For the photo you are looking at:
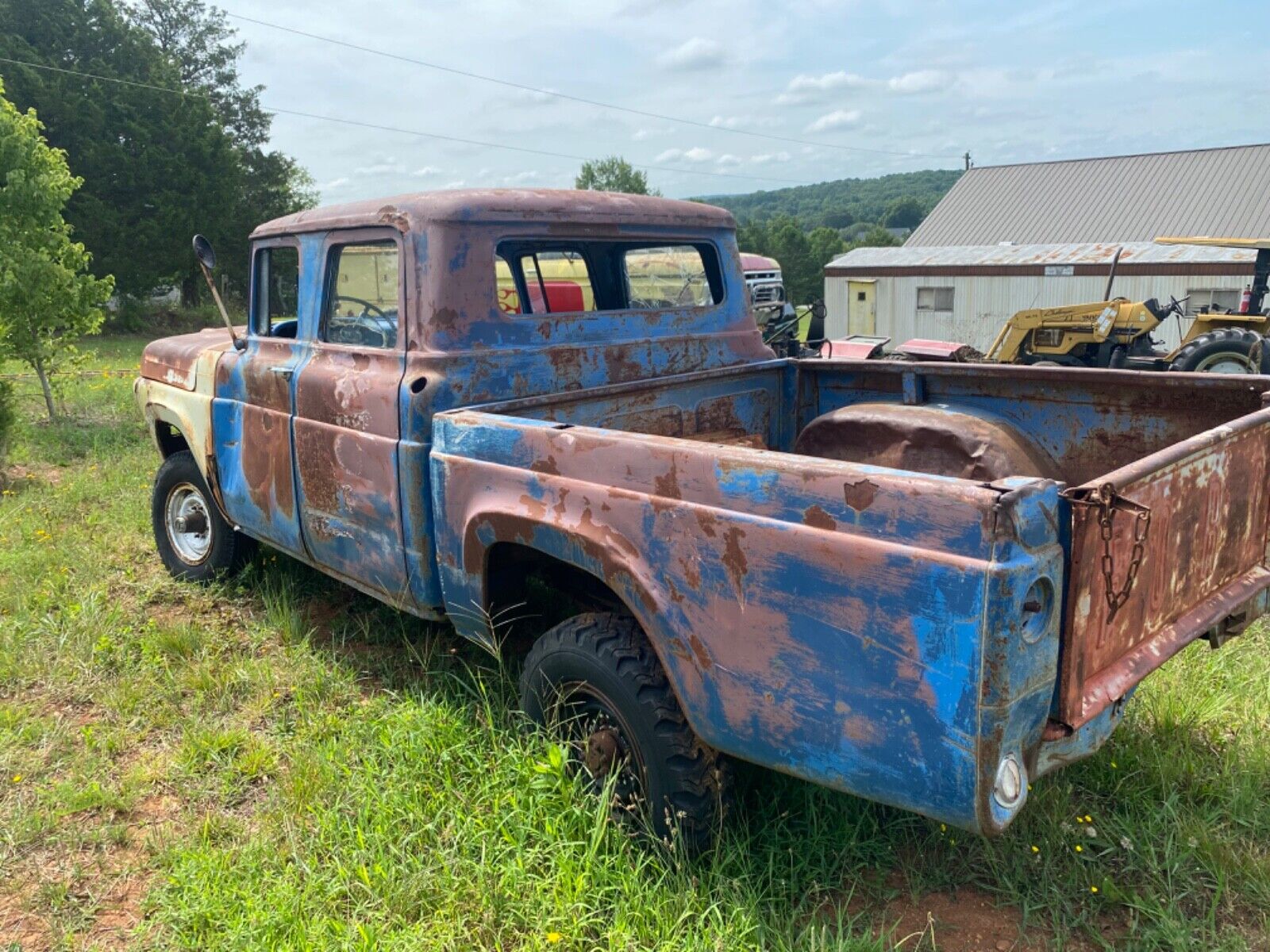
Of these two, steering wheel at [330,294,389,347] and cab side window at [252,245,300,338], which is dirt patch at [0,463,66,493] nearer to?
cab side window at [252,245,300,338]

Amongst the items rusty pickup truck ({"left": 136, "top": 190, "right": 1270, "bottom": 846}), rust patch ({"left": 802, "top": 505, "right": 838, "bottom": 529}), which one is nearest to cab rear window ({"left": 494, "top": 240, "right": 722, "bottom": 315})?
rusty pickup truck ({"left": 136, "top": 190, "right": 1270, "bottom": 846})

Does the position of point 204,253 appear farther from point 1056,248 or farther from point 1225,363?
point 1056,248

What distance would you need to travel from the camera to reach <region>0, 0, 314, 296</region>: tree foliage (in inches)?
1023

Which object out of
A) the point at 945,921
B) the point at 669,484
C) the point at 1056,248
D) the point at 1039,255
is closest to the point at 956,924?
the point at 945,921

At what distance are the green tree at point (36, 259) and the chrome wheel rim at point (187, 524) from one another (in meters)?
5.02

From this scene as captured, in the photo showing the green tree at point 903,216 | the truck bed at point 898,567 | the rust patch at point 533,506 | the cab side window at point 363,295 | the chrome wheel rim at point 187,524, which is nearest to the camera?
the truck bed at point 898,567

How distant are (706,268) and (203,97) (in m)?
31.4

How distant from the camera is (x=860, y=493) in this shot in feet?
6.68

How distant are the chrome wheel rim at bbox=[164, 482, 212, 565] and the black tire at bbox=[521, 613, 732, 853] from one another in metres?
2.89

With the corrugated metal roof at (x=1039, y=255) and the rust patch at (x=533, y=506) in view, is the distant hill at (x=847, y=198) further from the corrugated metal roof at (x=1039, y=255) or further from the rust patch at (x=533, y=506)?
the rust patch at (x=533, y=506)

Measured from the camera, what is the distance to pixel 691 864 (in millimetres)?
2654

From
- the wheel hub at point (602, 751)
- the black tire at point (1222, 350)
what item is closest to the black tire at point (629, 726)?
the wheel hub at point (602, 751)

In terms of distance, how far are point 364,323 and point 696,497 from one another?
6.39ft

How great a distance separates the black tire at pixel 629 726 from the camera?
2.61m
